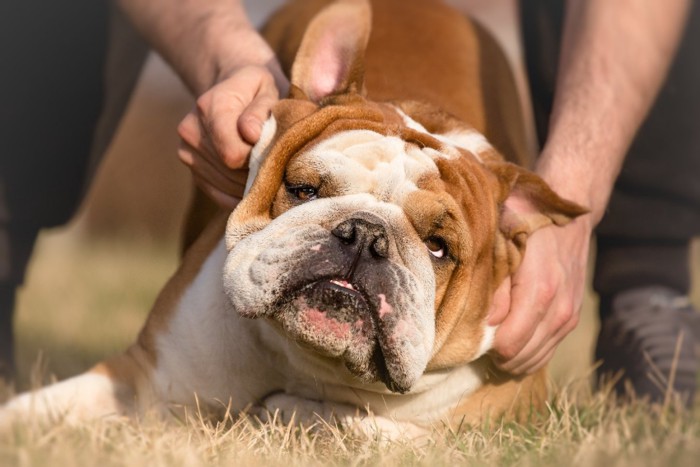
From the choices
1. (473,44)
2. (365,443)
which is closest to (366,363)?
(365,443)

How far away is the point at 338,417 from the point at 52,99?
2.14 meters

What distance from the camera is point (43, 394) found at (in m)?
2.97

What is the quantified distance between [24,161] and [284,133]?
202 centimetres

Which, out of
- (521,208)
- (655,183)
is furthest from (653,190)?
(521,208)

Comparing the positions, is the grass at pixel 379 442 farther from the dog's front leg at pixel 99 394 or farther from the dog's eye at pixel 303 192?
the dog's eye at pixel 303 192

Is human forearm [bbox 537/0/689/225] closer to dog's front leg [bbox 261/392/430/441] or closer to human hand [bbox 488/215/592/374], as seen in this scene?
human hand [bbox 488/215/592/374]

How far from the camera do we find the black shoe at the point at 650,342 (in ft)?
12.6

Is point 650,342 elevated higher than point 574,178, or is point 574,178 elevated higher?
point 574,178

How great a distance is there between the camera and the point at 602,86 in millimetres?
3561

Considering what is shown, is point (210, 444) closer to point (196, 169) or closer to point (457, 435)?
point (457, 435)

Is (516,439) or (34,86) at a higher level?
(34,86)

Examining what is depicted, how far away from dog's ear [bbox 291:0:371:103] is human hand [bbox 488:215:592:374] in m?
0.65

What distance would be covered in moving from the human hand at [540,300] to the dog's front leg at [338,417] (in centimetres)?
32

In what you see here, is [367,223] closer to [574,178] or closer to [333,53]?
[333,53]
